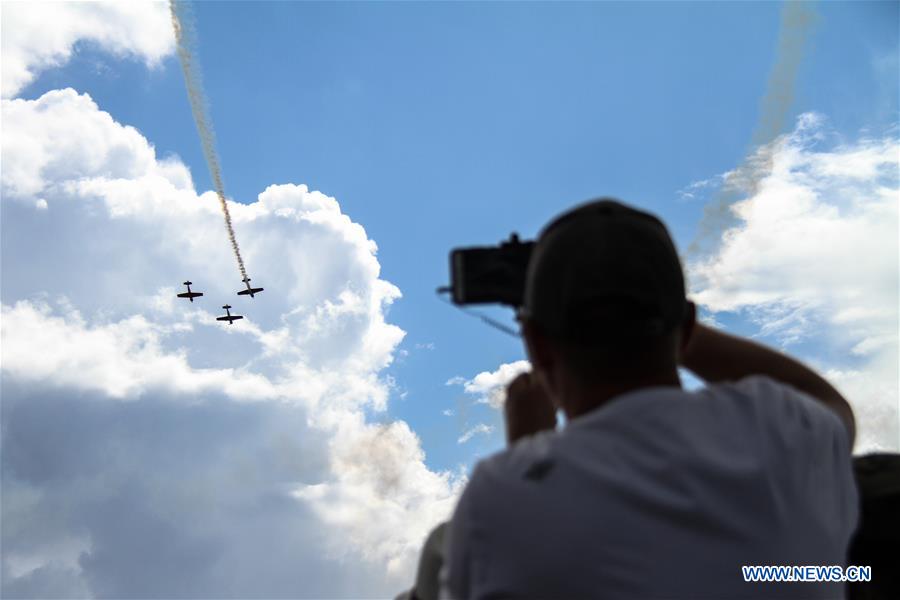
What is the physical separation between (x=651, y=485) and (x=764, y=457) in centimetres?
54

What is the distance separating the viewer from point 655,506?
2969 millimetres

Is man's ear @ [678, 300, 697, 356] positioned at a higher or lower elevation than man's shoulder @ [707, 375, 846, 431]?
higher

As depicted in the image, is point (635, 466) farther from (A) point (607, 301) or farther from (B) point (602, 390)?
(A) point (607, 301)

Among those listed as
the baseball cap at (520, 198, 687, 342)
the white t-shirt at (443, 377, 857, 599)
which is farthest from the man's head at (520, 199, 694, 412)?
the white t-shirt at (443, 377, 857, 599)

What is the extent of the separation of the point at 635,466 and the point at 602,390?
47cm

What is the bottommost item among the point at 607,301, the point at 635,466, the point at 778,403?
the point at 635,466

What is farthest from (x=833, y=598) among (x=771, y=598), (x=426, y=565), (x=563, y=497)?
(x=426, y=565)

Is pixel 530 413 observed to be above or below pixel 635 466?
above

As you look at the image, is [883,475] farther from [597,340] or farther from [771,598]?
[597,340]

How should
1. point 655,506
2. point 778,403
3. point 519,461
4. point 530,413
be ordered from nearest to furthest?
point 655,506
point 519,461
point 778,403
point 530,413

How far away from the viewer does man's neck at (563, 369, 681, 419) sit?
11.2ft

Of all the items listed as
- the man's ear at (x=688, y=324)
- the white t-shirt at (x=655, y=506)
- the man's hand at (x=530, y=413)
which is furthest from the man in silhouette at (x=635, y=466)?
the man's hand at (x=530, y=413)

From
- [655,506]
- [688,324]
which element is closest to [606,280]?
[688,324]

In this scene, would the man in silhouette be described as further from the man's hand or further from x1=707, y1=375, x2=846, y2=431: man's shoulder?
the man's hand
